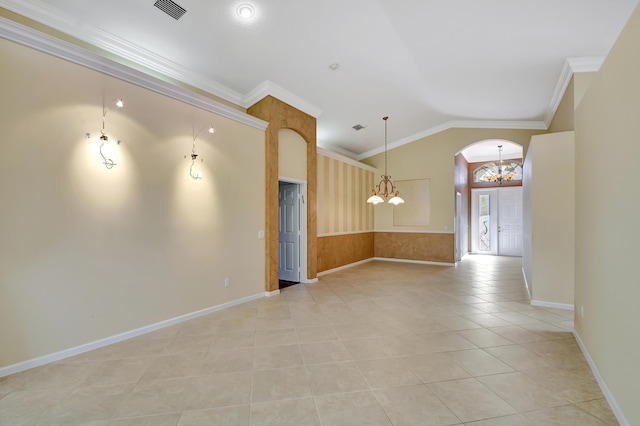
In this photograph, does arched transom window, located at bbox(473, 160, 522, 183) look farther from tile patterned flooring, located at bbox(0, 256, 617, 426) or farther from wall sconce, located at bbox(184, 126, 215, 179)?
wall sconce, located at bbox(184, 126, 215, 179)

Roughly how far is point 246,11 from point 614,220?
13.8 feet

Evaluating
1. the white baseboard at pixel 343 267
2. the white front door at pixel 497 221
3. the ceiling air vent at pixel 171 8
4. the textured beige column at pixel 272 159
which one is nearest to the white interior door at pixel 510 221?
the white front door at pixel 497 221

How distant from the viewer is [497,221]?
10.3 m

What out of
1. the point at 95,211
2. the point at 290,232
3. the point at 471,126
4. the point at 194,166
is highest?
the point at 471,126

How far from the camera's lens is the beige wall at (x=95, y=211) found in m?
2.44

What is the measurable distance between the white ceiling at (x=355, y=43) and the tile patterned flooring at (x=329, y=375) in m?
3.75

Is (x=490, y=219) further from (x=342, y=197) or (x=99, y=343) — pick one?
(x=99, y=343)

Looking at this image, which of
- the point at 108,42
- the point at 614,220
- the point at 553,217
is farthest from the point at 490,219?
the point at 108,42

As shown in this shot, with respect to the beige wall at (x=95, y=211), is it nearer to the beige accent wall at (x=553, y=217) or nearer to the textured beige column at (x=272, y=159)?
the textured beige column at (x=272, y=159)

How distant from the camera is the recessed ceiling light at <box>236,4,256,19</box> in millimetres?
3273

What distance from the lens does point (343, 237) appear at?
24.7 feet

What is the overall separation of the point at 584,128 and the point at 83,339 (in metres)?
5.55

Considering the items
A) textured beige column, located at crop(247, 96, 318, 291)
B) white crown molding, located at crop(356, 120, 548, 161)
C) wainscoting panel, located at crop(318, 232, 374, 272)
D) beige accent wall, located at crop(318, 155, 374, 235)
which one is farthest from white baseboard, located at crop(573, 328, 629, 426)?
white crown molding, located at crop(356, 120, 548, 161)

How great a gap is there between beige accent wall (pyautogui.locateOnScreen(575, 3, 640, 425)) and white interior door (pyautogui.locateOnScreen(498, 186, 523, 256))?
8.62 metres
